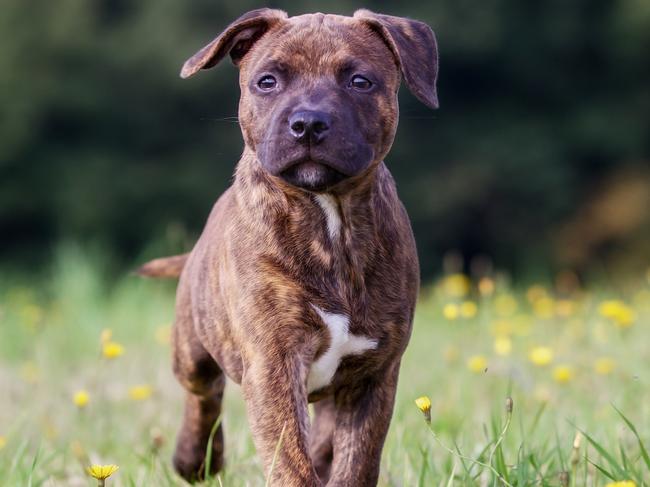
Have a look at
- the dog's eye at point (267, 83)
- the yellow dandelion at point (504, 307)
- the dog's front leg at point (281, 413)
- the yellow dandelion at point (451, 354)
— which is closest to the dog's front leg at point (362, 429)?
the dog's front leg at point (281, 413)

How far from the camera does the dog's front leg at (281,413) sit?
3.32 meters

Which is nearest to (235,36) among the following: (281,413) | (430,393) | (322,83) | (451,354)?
(322,83)

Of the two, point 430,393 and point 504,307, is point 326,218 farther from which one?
point 504,307

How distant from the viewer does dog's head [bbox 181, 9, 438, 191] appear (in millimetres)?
3363

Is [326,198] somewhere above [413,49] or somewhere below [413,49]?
below

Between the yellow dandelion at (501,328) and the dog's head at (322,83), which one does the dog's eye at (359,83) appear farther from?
the yellow dandelion at (501,328)

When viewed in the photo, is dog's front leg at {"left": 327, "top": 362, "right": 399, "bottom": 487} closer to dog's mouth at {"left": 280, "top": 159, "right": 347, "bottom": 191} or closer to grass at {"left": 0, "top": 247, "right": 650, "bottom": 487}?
grass at {"left": 0, "top": 247, "right": 650, "bottom": 487}

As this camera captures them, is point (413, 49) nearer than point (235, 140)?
Yes

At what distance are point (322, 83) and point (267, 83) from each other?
0.20 meters

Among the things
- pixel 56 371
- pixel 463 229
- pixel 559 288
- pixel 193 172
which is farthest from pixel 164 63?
pixel 56 371

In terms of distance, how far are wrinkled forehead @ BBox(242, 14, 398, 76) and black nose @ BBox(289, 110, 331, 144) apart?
0.27m

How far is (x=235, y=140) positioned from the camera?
720 inches

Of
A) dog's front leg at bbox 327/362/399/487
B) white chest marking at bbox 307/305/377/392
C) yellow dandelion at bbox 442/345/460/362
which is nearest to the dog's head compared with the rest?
white chest marking at bbox 307/305/377/392

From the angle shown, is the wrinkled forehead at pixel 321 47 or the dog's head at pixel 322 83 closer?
the dog's head at pixel 322 83
